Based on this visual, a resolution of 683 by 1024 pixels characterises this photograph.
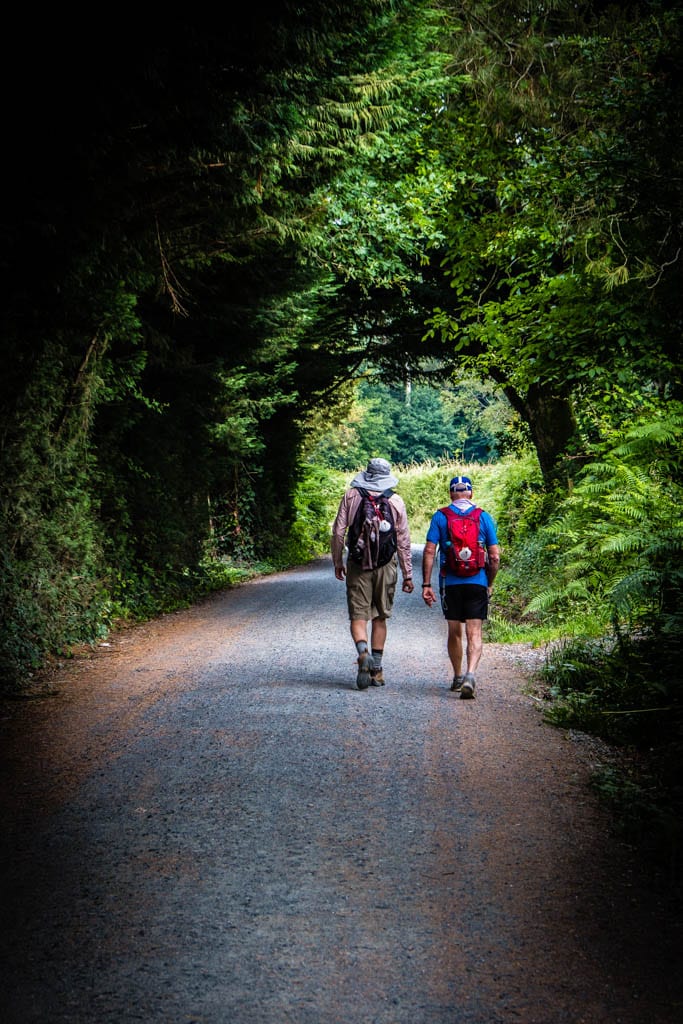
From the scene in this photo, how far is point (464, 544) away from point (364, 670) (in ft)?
5.00

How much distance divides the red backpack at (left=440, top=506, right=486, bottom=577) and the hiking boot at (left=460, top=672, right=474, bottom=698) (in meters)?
0.96

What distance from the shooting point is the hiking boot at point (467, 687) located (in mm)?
7516

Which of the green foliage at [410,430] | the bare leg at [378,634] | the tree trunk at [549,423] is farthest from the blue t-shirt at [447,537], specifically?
the green foliage at [410,430]

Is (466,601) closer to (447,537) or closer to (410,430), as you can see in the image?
(447,537)

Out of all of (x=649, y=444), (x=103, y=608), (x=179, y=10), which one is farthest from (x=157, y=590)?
(x=179, y=10)

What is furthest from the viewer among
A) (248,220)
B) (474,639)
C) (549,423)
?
(549,423)

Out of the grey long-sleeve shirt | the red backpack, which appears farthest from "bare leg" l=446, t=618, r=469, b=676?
the grey long-sleeve shirt

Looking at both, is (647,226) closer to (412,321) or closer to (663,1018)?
(663,1018)

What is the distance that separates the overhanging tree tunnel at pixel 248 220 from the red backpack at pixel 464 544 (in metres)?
3.02

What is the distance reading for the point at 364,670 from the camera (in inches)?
310

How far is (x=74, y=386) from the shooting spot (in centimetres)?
1020

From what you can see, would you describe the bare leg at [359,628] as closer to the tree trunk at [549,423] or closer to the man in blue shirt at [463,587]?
the man in blue shirt at [463,587]

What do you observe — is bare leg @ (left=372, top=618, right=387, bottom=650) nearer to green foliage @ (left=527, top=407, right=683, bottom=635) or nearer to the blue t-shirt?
the blue t-shirt

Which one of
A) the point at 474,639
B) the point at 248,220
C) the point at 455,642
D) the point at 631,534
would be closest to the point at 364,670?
the point at 455,642
